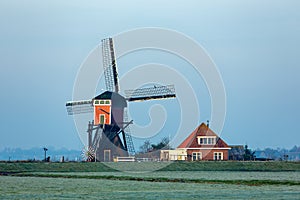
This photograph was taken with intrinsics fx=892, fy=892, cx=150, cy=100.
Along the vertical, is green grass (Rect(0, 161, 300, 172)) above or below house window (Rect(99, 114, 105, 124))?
below

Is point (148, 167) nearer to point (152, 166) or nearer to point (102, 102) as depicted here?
point (152, 166)

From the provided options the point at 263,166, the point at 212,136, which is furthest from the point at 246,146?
the point at 263,166

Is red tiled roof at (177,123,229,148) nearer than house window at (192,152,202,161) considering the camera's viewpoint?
No

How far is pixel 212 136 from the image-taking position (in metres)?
86.8

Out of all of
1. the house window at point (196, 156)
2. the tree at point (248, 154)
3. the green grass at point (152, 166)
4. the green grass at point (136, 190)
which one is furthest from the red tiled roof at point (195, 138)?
the green grass at point (136, 190)

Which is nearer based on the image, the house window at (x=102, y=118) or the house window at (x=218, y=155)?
the house window at (x=102, y=118)

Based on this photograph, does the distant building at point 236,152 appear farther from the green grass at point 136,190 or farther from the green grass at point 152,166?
the green grass at point 136,190

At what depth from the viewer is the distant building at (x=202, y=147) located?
283ft

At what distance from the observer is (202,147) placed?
283ft

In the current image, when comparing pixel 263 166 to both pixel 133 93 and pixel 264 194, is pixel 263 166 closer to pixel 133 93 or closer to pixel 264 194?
pixel 133 93

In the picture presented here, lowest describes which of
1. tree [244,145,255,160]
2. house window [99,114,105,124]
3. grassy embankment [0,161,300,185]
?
grassy embankment [0,161,300,185]

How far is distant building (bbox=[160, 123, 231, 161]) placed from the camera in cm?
8612

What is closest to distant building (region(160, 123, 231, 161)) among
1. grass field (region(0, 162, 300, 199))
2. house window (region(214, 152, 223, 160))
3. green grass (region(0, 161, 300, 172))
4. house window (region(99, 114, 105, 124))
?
house window (region(214, 152, 223, 160))

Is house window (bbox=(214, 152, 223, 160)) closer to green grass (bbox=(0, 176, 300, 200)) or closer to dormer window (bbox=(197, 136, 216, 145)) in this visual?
dormer window (bbox=(197, 136, 216, 145))
